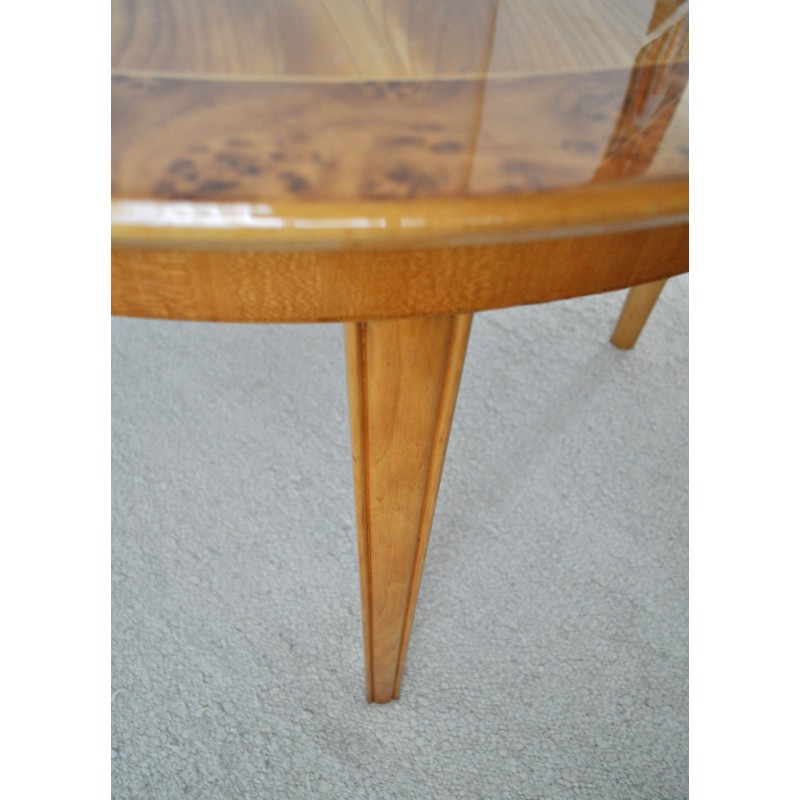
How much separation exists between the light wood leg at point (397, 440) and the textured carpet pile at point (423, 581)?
13 centimetres

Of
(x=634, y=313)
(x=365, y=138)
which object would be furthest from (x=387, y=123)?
(x=634, y=313)

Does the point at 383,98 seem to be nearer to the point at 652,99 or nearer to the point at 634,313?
the point at 652,99

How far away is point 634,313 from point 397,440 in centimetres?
63

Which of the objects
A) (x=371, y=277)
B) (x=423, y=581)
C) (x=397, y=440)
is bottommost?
(x=423, y=581)

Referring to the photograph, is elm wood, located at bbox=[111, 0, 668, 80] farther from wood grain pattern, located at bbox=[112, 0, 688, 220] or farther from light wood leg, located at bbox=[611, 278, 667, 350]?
light wood leg, located at bbox=[611, 278, 667, 350]

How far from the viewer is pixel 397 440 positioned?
42 centimetres

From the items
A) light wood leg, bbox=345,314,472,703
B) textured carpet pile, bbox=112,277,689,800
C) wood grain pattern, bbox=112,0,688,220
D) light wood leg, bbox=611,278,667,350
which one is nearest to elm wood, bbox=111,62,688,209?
wood grain pattern, bbox=112,0,688,220

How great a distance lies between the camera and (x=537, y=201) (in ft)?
0.84

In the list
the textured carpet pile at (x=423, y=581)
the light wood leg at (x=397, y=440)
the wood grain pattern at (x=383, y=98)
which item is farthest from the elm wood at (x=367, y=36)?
the textured carpet pile at (x=423, y=581)

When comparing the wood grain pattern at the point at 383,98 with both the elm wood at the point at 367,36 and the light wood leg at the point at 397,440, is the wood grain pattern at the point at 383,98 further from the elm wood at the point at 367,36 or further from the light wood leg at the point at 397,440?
the light wood leg at the point at 397,440

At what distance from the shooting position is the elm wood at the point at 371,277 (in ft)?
0.87

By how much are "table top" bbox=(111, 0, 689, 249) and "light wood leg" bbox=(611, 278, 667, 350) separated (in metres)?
0.57
